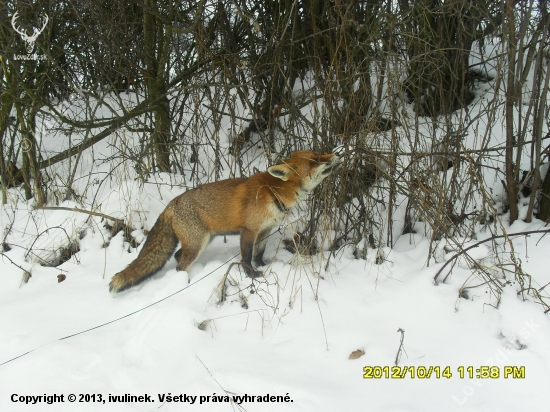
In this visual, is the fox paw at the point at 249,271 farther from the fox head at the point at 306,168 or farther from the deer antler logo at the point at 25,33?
the deer antler logo at the point at 25,33

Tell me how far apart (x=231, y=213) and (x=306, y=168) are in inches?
33.8

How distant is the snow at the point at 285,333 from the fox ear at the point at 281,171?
23.5 inches

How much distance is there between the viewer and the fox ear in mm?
4192

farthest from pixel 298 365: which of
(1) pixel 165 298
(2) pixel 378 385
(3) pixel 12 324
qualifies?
(3) pixel 12 324

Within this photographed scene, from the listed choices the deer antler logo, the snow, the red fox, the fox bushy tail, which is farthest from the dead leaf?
the deer antler logo

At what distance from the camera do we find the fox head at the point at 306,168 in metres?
4.19

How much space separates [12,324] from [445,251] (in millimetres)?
3916

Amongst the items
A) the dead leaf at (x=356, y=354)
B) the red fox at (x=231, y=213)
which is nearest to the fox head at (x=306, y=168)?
the red fox at (x=231, y=213)

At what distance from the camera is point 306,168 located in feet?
14.0

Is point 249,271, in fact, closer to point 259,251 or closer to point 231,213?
point 259,251

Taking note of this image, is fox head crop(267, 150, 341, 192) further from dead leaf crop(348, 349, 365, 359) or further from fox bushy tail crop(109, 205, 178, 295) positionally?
dead leaf crop(348, 349, 365, 359)

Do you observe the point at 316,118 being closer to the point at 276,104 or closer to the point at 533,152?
the point at 276,104

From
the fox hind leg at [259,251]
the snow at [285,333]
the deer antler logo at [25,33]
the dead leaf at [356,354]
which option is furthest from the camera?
the deer antler logo at [25,33]

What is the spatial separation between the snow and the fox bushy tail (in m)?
0.12
